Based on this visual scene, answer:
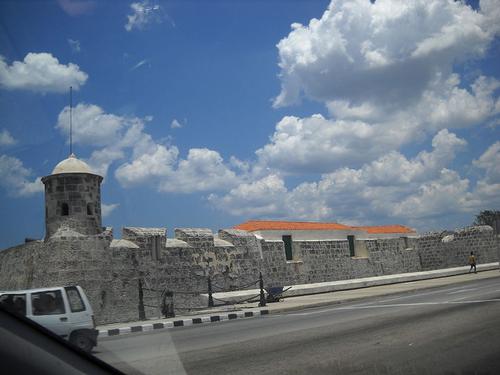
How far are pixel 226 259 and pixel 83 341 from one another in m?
17.4

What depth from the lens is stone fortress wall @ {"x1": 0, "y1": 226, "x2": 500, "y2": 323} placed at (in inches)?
333

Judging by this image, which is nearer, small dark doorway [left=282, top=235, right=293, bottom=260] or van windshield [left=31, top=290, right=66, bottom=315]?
van windshield [left=31, top=290, right=66, bottom=315]

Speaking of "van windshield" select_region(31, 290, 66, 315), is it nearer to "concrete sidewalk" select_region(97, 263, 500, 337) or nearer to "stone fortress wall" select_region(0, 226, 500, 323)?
"concrete sidewalk" select_region(97, 263, 500, 337)

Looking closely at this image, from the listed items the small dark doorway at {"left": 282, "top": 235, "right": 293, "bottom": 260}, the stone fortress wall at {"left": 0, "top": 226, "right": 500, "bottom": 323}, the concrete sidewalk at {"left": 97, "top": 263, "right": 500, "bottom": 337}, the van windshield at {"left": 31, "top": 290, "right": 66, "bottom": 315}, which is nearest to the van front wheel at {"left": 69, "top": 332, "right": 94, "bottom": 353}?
the van windshield at {"left": 31, "top": 290, "right": 66, "bottom": 315}

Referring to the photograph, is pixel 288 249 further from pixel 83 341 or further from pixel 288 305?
pixel 83 341

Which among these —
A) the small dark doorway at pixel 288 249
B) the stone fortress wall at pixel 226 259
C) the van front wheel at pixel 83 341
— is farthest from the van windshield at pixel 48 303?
the small dark doorway at pixel 288 249

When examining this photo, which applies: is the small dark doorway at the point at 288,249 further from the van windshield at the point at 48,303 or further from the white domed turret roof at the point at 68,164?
the van windshield at the point at 48,303

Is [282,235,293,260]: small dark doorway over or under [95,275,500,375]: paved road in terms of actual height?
over

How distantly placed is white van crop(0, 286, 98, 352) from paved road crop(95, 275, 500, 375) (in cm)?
18

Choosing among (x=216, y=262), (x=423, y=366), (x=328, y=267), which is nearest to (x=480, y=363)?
(x=423, y=366)

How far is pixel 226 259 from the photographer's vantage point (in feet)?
64.0

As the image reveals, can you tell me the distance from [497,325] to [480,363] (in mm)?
2593

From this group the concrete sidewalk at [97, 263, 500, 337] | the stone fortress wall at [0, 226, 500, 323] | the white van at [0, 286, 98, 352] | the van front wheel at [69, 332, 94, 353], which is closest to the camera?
the white van at [0, 286, 98, 352]

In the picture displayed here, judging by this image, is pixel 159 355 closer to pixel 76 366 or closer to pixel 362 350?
pixel 76 366
